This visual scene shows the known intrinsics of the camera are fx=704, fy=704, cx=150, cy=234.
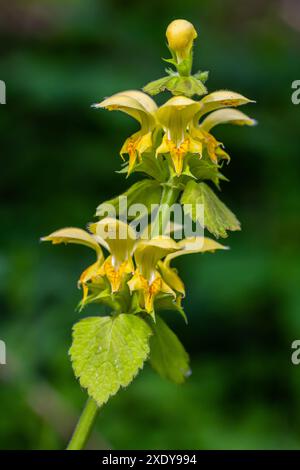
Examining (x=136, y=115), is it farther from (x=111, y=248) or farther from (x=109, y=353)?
(x=109, y=353)

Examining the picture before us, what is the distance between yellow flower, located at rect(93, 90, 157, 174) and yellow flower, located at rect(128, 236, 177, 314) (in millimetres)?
138

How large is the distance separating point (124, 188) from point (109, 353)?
2058mm

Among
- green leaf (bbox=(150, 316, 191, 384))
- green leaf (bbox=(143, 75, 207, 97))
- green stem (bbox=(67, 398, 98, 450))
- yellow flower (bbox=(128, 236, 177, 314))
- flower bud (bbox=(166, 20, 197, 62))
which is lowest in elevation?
green stem (bbox=(67, 398, 98, 450))

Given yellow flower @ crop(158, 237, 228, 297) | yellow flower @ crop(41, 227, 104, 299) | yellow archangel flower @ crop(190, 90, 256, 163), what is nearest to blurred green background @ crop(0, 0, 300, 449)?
yellow flower @ crop(41, 227, 104, 299)

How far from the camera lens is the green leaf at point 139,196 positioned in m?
1.31

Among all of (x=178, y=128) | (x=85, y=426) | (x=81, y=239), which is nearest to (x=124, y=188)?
(x=81, y=239)

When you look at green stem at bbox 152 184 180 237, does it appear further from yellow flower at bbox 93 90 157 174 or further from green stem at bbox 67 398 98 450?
green stem at bbox 67 398 98 450

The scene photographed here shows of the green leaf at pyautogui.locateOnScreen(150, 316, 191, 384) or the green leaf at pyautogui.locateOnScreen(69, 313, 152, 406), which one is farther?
the green leaf at pyautogui.locateOnScreen(150, 316, 191, 384)

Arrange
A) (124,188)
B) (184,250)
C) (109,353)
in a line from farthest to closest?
1. (124,188)
2. (184,250)
3. (109,353)

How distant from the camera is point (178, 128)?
1262 millimetres

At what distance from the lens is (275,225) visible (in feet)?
10.3

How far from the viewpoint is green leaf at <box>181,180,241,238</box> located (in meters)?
1.19
